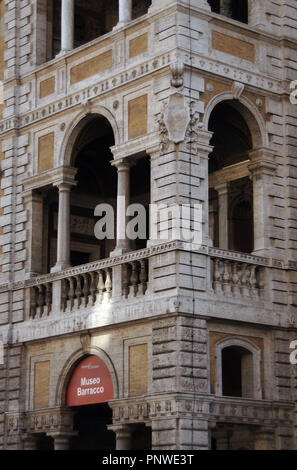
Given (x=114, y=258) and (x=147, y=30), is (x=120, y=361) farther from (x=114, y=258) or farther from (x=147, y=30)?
(x=147, y=30)

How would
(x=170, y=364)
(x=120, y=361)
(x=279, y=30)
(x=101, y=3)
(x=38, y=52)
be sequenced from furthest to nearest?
1. (x=101, y=3)
2. (x=38, y=52)
3. (x=279, y=30)
4. (x=120, y=361)
5. (x=170, y=364)

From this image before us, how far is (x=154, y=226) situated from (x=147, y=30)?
15.3 feet

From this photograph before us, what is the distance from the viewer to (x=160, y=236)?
25000mm

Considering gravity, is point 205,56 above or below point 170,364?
above

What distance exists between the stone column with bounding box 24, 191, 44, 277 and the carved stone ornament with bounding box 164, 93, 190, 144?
5.40 m

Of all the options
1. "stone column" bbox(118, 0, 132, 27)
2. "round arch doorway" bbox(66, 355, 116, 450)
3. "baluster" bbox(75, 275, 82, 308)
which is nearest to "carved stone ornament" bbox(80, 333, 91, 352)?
"round arch doorway" bbox(66, 355, 116, 450)

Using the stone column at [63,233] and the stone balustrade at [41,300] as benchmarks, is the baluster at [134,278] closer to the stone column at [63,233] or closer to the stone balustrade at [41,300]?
the stone column at [63,233]

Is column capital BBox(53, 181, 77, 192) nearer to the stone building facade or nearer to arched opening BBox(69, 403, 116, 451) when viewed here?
the stone building facade

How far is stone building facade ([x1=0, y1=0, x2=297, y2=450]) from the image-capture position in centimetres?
2483

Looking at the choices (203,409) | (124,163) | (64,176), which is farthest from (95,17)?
(203,409)

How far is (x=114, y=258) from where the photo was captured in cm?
2644
